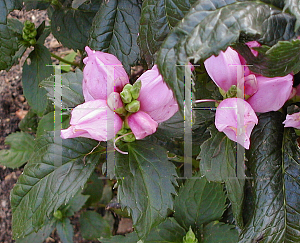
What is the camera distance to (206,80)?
3.19 feet

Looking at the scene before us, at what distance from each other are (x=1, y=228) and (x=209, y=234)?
3.66 ft

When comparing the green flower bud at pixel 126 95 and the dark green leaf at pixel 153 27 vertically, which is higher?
the dark green leaf at pixel 153 27

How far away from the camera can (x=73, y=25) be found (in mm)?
1203

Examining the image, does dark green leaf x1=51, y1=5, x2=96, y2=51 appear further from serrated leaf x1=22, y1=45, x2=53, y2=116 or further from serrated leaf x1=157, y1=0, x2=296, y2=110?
serrated leaf x1=157, y1=0, x2=296, y2=110

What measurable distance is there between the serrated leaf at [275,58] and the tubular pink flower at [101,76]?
233mm

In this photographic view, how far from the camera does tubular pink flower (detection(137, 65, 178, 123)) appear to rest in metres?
0.62

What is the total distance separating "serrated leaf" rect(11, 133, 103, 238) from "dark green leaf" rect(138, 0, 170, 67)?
0.26 meters

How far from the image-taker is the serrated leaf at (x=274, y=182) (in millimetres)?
719

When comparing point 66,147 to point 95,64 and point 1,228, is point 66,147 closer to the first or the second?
point 95,64

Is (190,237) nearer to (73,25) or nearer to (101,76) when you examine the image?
(101,76)

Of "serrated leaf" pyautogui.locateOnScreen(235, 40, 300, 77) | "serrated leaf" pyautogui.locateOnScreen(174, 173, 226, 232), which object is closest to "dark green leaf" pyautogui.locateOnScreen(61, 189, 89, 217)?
"serrated leaf" pyautogui.locateOnScreen(174, 173, 226, 232)

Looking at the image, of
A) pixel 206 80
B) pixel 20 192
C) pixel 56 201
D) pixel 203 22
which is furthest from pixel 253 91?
pixel 20 192

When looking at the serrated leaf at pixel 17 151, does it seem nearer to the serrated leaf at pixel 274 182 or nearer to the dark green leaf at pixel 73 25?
the dark green leaf at pixel 73 25

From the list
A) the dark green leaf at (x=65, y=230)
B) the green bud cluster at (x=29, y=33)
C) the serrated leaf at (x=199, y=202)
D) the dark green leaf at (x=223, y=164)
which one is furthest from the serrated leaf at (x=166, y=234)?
the green bud cluster at (x=29, y=33)
